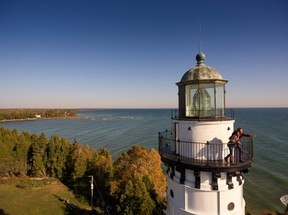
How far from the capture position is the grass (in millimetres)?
18812

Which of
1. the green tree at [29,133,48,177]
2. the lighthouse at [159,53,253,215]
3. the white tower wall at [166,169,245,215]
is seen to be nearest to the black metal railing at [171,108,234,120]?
the lighthouse at [159,53,253,215]

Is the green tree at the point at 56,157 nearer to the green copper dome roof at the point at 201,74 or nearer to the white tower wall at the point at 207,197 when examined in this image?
the white tower wall at the point at 207,197

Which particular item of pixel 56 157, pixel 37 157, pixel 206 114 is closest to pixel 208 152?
pixel 206 114

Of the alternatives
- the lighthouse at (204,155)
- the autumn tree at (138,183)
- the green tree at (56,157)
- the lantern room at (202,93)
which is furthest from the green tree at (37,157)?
the lantern room at (202,93)

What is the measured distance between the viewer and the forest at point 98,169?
16500 mm

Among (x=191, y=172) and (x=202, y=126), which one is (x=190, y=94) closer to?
(x=202, y=126)

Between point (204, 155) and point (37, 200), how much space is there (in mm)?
21653

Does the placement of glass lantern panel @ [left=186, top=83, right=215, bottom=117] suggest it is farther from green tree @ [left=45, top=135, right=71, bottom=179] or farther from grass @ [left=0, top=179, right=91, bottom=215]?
green tree @ [left=45, top=135, right=71, bottom=179]

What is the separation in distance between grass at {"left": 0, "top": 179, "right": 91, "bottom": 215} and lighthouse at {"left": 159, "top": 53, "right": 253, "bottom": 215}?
16369mm

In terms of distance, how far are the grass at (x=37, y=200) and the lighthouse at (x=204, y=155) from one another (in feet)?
53.7

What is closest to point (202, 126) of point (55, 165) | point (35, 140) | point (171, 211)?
point (171, 211)

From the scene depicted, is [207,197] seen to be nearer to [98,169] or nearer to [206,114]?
[206,114]

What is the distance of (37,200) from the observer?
68.0 ft

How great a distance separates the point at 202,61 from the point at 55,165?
25991mm
